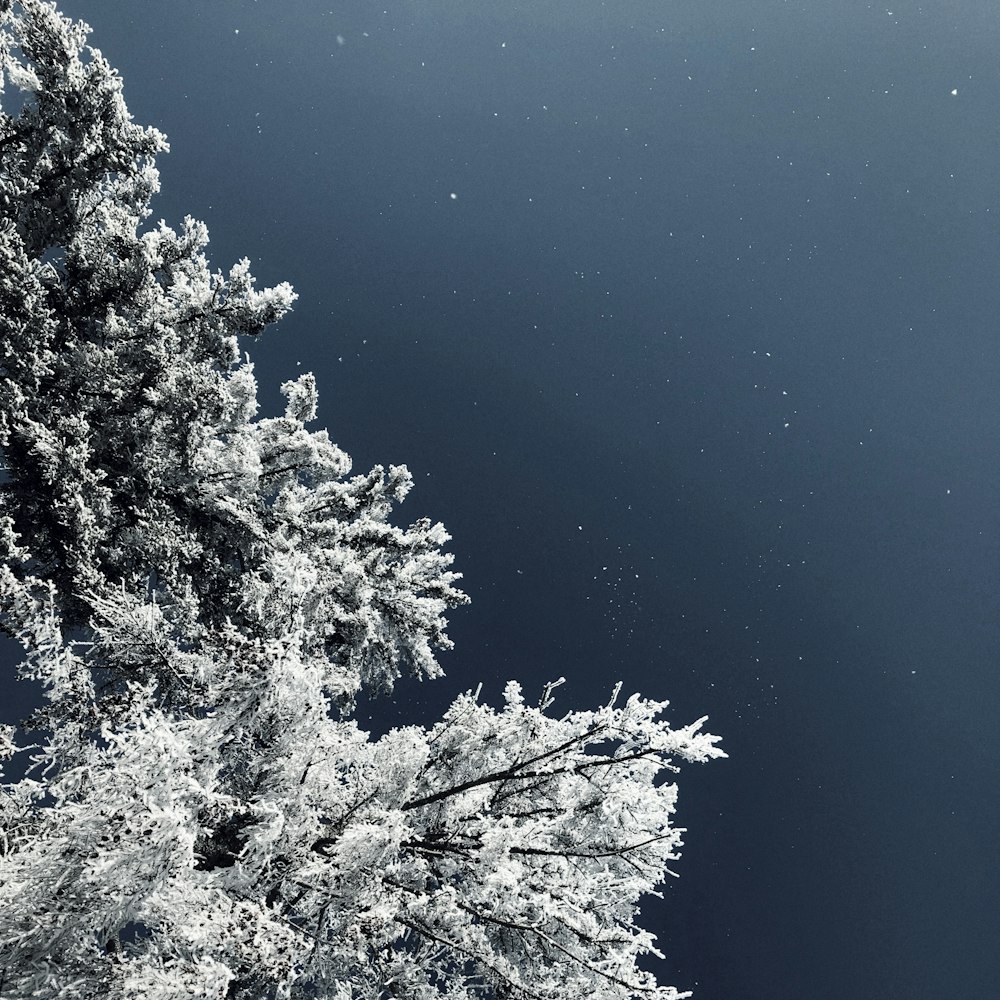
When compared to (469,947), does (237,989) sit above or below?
below

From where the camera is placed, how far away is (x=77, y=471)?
664 centimetres

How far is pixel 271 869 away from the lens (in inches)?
160

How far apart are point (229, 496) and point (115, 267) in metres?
2.80

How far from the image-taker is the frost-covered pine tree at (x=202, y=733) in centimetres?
345

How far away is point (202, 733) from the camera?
3.89 meters

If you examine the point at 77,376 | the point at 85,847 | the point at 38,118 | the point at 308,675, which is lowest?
the point at 85,847

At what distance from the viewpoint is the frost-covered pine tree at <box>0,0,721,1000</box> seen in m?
3.45

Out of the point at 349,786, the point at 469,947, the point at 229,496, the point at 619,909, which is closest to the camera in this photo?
the point at 469,947

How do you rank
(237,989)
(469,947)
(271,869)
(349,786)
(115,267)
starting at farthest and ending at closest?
(115,267) → (349,786) → (469,947) → (271,869) → (237,989)

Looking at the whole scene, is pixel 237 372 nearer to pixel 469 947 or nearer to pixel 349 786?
pixel 349 786

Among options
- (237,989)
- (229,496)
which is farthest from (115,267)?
(237,989)

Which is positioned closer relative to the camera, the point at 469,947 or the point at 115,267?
the point at 469,947

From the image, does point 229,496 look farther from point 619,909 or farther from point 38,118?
point 619,909

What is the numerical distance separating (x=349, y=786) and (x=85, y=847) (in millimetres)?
1849
